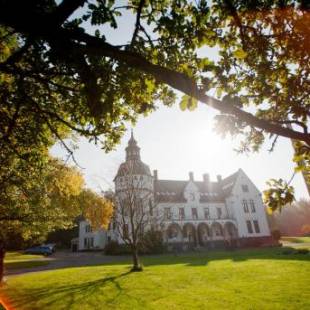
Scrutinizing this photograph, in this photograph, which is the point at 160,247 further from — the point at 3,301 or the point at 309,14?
the point at 309,14

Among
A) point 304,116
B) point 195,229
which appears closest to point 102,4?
point 304,116

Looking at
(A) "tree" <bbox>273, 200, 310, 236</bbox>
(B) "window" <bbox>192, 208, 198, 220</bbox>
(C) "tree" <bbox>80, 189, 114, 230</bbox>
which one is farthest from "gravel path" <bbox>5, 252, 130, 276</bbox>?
(A) "tree" <bbox>273, 200, 310, 236</bbox>

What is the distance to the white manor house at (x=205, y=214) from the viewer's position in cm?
4950

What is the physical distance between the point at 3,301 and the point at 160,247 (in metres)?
30.2

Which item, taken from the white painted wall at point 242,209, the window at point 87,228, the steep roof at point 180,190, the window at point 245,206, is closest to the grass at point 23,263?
the window at point 87,228

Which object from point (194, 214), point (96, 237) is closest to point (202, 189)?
point (194, 214)

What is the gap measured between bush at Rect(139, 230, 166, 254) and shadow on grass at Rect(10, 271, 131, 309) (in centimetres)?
2339

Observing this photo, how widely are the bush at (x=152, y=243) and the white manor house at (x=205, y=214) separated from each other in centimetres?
769

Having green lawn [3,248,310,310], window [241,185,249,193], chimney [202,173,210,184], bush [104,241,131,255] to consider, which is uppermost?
chimney [202,173,210,184]

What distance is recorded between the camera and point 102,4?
15.2 feet

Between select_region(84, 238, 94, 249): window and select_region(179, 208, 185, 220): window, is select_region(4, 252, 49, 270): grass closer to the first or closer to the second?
select_region(84, 238, 94, 249): window

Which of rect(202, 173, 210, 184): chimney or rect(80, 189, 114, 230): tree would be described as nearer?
rect(80, 189, 114, 230): tree

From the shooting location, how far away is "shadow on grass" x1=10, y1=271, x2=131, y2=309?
1077 centimetres

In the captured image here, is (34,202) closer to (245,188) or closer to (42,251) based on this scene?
(42,251)
